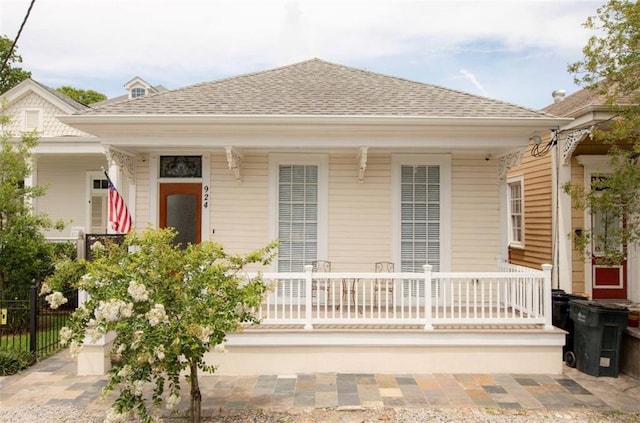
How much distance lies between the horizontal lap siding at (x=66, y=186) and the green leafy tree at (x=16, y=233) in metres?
4.31

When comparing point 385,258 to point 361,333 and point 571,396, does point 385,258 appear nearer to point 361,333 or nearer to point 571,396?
point 361,333

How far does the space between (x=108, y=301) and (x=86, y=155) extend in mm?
10438

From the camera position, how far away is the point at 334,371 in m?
5.95

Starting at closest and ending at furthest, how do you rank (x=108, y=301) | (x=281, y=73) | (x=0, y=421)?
(x=108, y=301), (x=0, y=421), (x=281, y=73)

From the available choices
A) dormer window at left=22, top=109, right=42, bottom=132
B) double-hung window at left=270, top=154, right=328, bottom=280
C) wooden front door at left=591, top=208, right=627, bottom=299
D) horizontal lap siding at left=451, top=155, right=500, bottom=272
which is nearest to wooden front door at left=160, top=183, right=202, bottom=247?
double-hung window at left=270, top=154, right=328, bottom=280

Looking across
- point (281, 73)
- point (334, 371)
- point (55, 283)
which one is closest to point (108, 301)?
point (55, 283)

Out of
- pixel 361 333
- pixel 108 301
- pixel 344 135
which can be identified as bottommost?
pixel 361 333

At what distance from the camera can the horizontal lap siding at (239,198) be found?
7609 mm

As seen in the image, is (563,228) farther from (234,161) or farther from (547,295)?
(234,161)

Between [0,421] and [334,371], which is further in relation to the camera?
[334,371]

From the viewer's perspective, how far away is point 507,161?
7.24 m

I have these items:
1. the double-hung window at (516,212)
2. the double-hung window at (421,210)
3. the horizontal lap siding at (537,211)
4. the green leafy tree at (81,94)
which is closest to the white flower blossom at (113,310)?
the double-hung window at (421,210)

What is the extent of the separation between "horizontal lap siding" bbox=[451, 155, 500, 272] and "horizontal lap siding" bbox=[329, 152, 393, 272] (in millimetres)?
1197

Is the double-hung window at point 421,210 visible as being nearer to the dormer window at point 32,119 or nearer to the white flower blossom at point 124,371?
the white flower blossom at point 124,371
